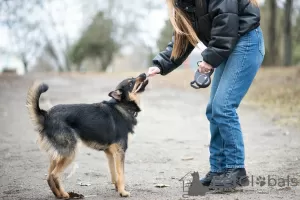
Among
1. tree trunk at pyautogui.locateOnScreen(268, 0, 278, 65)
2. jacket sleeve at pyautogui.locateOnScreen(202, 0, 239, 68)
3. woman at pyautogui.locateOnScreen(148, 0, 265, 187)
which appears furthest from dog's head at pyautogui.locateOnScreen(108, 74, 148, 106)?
tree trunk at pyautogui.locateOnScreen(268, 0, 278, 65)

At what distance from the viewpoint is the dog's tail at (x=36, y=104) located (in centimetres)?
500

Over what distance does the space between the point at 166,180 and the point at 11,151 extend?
3223mm

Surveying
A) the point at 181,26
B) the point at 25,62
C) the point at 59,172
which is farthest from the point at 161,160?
the point at 25,62

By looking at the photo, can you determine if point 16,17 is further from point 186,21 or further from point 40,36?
point 186,21

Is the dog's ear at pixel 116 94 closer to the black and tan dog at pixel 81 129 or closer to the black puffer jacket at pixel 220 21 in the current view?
the black and tan dog at pixel 81 129

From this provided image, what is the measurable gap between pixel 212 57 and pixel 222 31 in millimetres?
297

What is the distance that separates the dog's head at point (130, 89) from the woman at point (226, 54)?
2.50ft

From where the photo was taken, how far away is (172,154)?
7.85 metres

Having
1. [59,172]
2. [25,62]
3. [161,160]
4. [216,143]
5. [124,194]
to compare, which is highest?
[216,143]

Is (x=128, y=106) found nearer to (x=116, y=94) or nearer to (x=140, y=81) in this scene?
(x=116, y=94)

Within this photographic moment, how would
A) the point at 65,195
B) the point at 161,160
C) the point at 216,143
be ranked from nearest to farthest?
the point at 65,195, the point at 216,143, the point at 161,160

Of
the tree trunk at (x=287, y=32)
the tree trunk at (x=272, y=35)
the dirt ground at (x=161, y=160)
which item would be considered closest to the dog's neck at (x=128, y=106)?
the dirt ground at (x=161, y=160)

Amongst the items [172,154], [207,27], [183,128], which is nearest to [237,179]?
[207,27]

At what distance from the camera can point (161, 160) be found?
732cm
